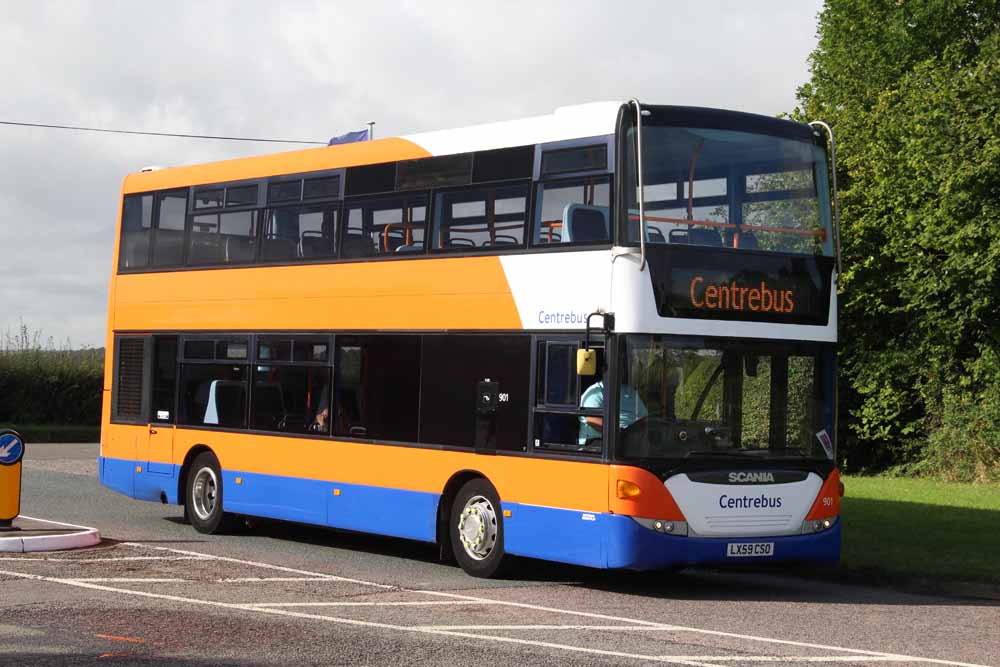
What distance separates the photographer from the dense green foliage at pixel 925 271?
29859 mm

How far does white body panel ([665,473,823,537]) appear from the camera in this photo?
42.9ft

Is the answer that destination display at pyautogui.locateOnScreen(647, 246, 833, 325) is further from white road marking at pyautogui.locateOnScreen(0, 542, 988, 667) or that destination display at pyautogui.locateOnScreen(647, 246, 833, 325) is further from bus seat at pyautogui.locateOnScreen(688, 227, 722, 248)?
white road marking at pyautogui.locateOnScreen(0, 542, 988, 667)

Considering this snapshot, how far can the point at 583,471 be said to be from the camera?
1330 cm

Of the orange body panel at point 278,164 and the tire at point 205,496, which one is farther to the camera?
the tire at point 205,496

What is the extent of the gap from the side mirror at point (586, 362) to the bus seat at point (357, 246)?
3.75m

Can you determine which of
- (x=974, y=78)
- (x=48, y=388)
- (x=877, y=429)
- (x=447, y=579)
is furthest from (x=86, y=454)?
(x=447, y=579)

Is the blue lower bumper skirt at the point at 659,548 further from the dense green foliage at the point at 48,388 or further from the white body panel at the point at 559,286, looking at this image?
the dense green foliage at the point at 48,388

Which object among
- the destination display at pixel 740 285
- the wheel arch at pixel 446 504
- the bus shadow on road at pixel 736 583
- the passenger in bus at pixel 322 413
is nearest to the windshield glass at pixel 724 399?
the destination display at pixel 740 285

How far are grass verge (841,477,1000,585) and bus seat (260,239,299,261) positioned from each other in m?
6.86

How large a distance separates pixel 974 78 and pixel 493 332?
1908 cm

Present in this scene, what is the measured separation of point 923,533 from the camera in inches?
714

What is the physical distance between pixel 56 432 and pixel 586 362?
3359cm

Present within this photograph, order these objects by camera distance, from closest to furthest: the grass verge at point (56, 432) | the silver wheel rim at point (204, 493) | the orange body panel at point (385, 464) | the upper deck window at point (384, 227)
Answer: the orange body panel at point (385, 464) → the upper deck window at point (384, 227) → the silver wheel rim at point (204, 493) → the grass verge at point (56, 432)

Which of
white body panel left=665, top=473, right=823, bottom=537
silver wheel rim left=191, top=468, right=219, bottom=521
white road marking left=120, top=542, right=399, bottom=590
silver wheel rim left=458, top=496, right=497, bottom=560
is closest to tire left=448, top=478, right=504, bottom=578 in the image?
silver wheel rim left=458, top=496, right=497, bottom=560
